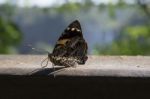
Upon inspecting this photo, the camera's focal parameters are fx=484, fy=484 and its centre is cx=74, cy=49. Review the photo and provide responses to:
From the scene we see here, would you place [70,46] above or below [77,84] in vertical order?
above

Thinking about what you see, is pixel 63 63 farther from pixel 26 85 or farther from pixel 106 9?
pixel 106 9

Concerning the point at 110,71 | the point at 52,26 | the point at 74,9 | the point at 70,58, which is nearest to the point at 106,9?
the point at 74,9

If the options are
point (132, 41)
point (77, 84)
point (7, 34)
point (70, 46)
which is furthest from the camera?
point (7, 34)

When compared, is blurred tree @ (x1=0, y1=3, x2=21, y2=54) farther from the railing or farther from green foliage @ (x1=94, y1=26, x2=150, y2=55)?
the railing

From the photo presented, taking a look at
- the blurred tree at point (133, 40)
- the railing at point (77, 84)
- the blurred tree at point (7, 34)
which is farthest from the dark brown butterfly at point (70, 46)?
the blurred tree at point (7, 34)

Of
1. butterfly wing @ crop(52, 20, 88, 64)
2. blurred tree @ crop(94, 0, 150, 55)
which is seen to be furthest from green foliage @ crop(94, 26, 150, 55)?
butterfly wing @ crop(52, 20, 88, 64)

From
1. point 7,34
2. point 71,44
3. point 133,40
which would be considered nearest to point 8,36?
point 7,34

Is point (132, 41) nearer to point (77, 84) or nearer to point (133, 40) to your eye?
point (133, 40)

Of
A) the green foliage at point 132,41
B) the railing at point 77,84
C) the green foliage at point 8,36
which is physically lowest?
the railing at point 77,84

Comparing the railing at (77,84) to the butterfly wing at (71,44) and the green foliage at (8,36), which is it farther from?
the green foliage at (8,36)
